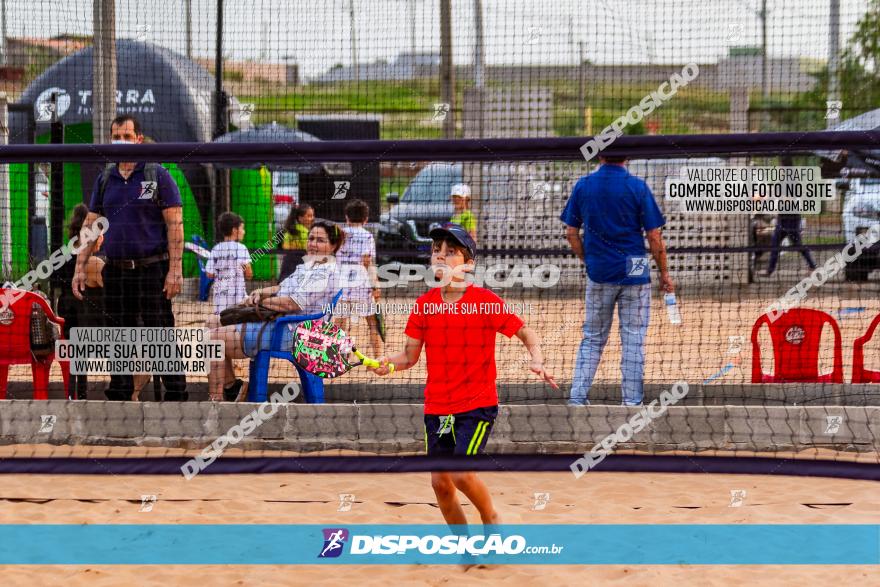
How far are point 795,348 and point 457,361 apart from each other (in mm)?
3396

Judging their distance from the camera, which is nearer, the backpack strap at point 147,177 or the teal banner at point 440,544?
the teal banner at point 440,544

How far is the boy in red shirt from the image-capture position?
14.2 feet

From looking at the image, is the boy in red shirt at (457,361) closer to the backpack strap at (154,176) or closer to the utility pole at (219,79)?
the backpack strap at (154,176)

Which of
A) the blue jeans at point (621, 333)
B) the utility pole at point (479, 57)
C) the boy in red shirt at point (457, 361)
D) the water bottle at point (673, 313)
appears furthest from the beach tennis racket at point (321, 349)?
the utility pole at point (479, 57)

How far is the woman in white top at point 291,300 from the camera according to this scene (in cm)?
671

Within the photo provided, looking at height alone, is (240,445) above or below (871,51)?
below

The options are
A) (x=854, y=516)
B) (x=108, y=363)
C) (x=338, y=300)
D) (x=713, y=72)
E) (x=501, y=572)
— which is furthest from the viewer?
(x=713, y=72)

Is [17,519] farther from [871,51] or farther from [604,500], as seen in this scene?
[871,51]

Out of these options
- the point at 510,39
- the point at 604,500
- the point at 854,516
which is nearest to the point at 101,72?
the point at 510,39

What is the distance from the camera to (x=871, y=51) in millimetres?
16562

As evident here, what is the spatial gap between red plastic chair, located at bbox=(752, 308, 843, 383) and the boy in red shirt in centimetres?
301

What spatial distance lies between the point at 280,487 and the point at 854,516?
2893 mm

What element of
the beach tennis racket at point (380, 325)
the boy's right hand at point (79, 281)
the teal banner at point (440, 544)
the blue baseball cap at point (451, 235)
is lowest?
the teal banner at point (440, 544)

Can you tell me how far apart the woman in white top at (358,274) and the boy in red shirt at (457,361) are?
2.52 m
